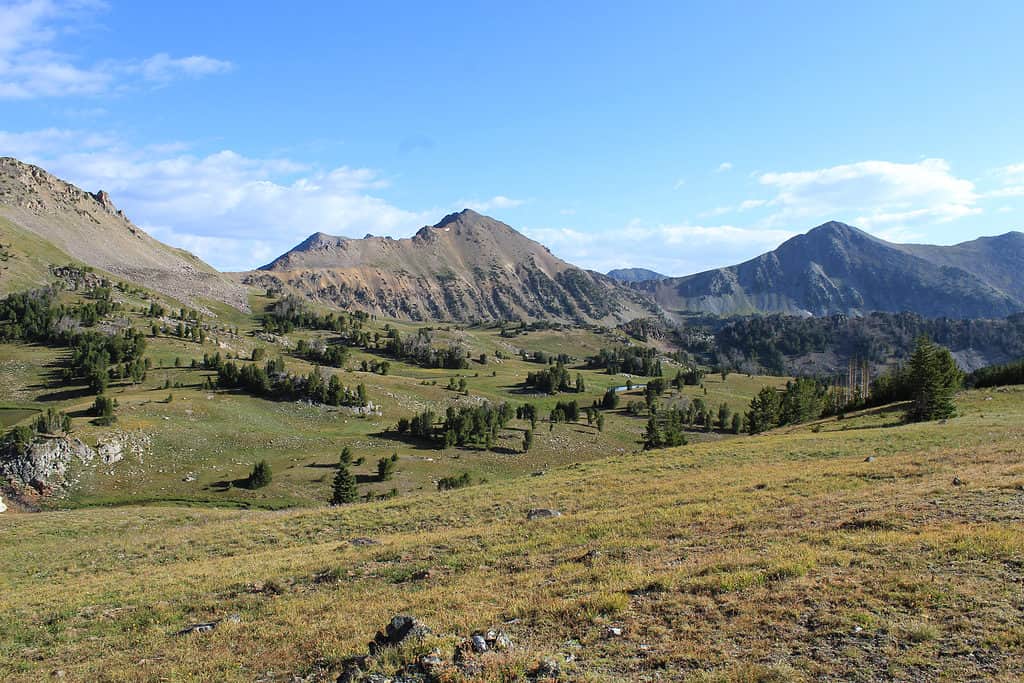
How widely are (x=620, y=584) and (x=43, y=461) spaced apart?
273 ft

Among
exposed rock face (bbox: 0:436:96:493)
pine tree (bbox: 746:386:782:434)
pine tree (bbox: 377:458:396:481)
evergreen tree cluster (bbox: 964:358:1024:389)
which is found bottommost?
pine tree (bbox: 377:458:396:481)

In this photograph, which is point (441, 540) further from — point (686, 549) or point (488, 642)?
point (488, 642)

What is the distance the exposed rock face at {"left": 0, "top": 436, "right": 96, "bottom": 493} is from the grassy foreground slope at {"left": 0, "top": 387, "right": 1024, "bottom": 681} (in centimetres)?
4308

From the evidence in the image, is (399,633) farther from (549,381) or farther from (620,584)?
(549,381)

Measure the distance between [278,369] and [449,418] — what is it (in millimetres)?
50734

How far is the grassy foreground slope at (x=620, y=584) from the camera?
1155 cm

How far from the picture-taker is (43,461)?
70.5 metres

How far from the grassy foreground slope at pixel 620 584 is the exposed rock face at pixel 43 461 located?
4308 centimetres

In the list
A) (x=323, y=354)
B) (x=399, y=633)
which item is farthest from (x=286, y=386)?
(x=399, y=633)

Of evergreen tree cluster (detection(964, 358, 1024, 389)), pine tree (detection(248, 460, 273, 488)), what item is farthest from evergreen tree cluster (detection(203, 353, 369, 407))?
evergreen tree cluster (detection(964, 358, 1024, 389))

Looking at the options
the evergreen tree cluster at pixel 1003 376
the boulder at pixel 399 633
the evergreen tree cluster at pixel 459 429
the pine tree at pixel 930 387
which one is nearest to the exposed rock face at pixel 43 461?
the evergreen tree cluster at pixel 459 429

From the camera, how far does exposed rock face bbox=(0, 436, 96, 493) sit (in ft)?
222

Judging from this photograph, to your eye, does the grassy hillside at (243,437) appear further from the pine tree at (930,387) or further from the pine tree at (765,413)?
the pine tree at (930,387)

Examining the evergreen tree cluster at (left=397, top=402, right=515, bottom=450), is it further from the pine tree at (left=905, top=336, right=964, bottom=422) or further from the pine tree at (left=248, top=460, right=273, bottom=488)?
the pine tree at (left=905, top=336, right=964, bottom=422)
